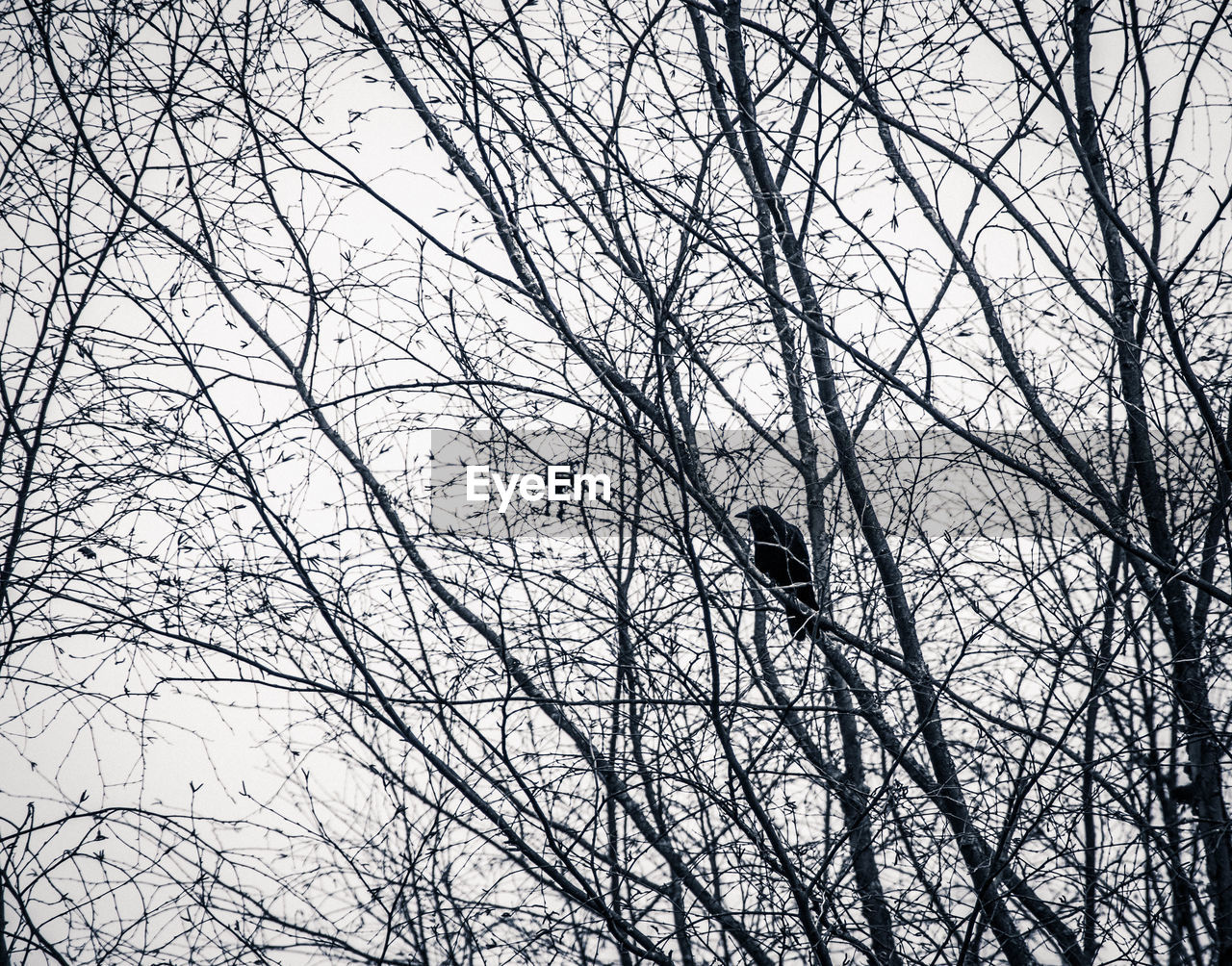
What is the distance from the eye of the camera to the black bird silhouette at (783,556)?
338 cm

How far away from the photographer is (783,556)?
4.93 meters

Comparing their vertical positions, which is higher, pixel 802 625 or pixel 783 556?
pixel 783 556

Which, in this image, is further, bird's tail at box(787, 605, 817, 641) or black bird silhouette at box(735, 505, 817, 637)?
black bird silhouette at box(735, 505, 817, 637)

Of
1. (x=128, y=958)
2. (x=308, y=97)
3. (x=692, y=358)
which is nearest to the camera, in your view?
(x=692, y=358)

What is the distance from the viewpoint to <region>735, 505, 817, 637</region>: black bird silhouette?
11.1 feet

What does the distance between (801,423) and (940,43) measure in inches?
54.6

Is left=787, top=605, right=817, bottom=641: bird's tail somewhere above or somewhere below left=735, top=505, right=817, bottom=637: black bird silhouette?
below

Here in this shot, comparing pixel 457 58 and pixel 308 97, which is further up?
pixel 308 97

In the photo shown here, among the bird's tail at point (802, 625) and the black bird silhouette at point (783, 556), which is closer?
the bird's tail at point (802, 625)

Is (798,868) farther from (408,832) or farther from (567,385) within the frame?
(567,385)

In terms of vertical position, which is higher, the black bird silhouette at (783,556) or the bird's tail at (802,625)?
the black bird silhouette at (783,556)

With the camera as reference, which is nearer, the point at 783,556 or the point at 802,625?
the point at 802,625

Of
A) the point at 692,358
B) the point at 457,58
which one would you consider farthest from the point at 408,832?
the point at 457,58

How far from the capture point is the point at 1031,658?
3061mm
